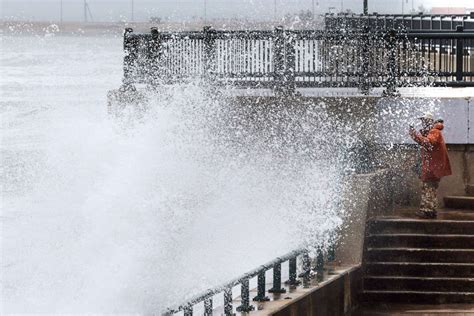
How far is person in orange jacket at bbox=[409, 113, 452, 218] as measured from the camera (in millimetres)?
21359

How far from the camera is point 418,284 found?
19625mm

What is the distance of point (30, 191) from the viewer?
60188 mm

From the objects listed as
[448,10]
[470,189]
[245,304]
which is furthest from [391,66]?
[448,10]

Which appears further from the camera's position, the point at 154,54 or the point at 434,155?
the point at 154,54

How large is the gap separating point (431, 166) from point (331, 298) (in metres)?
4.90

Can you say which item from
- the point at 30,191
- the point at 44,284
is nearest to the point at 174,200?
the point at 44,284

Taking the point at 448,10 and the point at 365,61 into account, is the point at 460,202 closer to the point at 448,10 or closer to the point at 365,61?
the point at 365,61

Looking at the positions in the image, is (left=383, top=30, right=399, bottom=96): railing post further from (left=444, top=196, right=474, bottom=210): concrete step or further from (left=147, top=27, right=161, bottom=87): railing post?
(left=147, top=27, right=161, bottom=87): railing post

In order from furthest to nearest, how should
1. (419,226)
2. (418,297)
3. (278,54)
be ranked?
1. (278,54)
2. (419,226)
3. (418,297)

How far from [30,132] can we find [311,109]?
7427cm

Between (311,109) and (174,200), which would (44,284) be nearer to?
(174,200)

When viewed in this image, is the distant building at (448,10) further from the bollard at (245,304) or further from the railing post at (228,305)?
the railing post at (228,305)

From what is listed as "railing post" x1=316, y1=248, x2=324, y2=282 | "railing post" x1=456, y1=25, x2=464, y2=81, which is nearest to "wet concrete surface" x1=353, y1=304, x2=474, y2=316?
"railing post" x1=316, y1=248, x2=324, y2=282

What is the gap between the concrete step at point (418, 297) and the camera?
19266 mm
